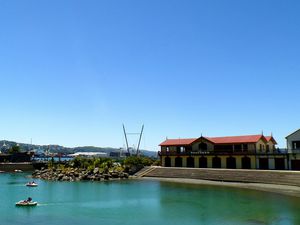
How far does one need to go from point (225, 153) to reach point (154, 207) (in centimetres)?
3972

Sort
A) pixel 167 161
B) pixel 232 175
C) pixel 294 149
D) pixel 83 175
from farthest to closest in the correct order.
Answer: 1. pixel 167 161
2. pixel 83 175
3. pixel 232 175
4. pixel 294 149

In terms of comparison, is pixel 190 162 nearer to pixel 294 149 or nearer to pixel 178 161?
pixel 178 161

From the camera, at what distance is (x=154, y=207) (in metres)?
45.1

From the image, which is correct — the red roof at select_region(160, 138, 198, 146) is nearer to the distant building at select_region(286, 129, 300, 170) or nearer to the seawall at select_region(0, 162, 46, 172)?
the distant building at select_region(286, 129, 300, 170)

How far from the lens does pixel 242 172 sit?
72.1 m

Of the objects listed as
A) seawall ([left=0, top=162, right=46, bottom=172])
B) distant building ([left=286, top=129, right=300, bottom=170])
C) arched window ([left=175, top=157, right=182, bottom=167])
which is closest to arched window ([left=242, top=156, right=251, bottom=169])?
distant building ([left=286, top=129, right=300, bottom=170])

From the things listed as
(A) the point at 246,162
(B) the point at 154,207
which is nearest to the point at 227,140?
(A) the point at 246,162

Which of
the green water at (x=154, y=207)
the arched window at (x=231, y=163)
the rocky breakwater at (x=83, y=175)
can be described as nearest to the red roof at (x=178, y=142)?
the arched window at (x=231, y=163)

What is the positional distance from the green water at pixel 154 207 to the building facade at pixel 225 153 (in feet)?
60.4

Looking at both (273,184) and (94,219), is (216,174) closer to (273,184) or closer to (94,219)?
(273,184)

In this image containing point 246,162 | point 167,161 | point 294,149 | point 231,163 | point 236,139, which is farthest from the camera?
point 167,161

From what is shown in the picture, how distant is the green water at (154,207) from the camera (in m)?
36.7

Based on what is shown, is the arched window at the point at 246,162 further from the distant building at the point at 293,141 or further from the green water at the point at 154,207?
the green water at the point at 154,207

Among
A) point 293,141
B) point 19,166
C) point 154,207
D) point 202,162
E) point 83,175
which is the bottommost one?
point 154,207
